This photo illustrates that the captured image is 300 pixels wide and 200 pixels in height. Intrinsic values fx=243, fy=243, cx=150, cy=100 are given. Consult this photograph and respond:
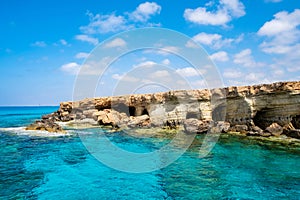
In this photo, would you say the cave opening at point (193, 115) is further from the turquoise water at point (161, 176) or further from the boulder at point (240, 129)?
the turquoise water at point (161, 176)

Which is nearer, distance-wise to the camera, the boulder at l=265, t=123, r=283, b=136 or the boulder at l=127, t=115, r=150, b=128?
the boulder at l=265, t=123, r=283, b=136

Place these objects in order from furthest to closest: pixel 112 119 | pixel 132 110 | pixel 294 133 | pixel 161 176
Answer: pixel 132 110
pixel 112 119
pixel 294 133
pixel 161 176

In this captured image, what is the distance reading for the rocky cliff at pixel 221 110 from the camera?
86.6 feet

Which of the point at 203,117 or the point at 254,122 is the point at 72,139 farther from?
the point at 254,122

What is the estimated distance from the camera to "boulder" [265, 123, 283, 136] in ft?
86.2

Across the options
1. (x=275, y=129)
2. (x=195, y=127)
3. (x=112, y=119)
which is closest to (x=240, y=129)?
(x=275, y=129)

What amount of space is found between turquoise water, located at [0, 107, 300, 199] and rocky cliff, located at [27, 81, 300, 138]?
6506 mm

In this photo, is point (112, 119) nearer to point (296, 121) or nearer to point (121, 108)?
point (121, 108)

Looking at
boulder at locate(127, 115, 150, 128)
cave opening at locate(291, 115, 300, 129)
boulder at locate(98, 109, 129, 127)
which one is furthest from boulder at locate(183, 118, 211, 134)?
boulder at locate(98, 109, 129, 127)

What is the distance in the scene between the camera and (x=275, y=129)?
87.1 ft

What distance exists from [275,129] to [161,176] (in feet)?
58.0

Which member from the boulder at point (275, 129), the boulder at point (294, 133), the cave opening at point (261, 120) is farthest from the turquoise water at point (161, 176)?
the cave opening at point (261, 120)

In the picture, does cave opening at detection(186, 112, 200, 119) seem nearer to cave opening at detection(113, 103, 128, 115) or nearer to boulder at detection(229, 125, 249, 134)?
boulder at detection(229, 125, 249, 134)

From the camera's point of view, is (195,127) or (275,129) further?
(195,127)
